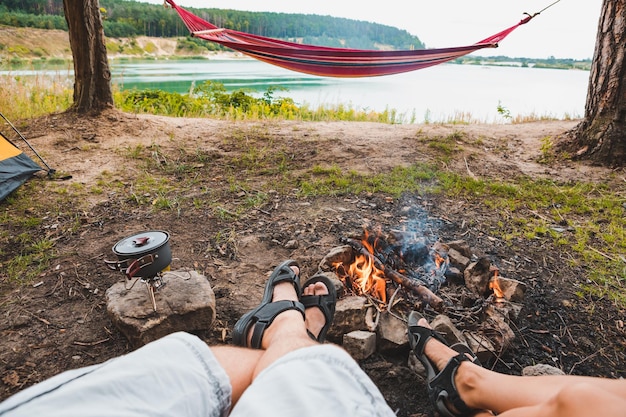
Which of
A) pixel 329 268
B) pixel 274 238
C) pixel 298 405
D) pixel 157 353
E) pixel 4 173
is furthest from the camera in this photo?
pixel 4 173

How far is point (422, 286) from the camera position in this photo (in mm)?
1483

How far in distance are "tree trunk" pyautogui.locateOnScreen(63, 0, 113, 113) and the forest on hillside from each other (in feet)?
16.4

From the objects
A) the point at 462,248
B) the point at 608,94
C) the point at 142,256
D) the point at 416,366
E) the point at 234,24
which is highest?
the point at 234,24

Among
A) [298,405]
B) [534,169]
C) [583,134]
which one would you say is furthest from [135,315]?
[583,134]

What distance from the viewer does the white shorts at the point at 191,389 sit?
0.56 meters

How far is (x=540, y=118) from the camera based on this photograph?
5008 millimetres

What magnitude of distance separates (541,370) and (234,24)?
14.5m

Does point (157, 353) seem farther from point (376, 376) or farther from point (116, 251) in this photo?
point (376, 376)

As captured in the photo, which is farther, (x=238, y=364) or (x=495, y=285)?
(x=495, y=285)

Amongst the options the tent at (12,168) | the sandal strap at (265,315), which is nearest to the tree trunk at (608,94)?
the sandal strap at (265,315)

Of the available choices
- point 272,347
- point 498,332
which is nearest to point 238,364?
point 272,347

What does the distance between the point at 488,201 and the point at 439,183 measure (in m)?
0.37

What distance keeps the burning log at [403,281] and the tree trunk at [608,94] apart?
2471 mm

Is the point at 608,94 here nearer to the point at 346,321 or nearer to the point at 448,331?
the point at 448,331
